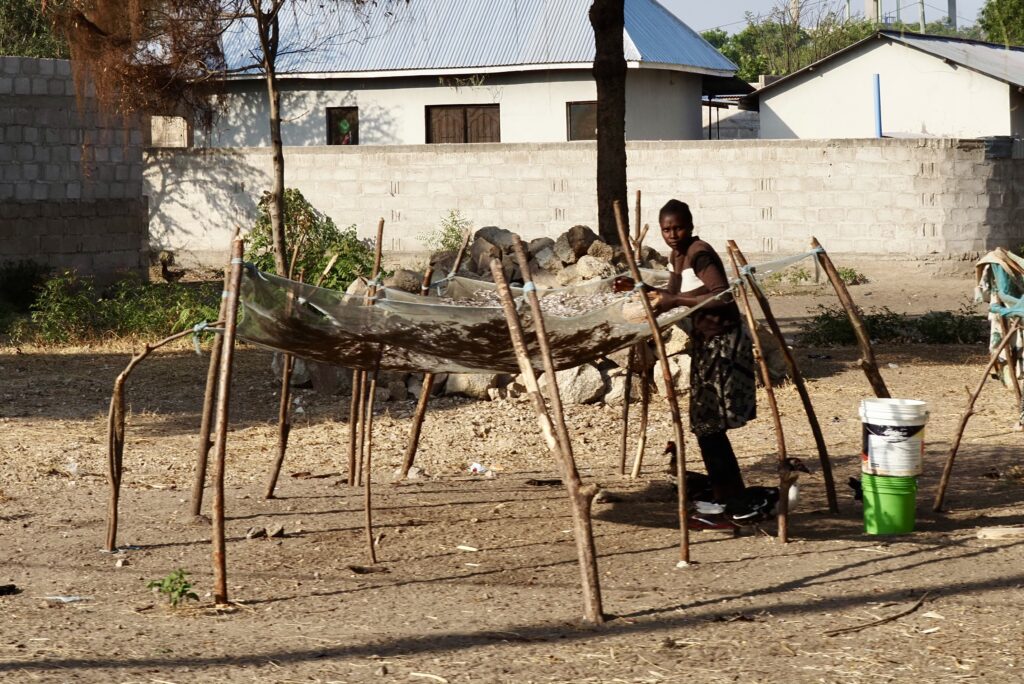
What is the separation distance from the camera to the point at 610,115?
40.7ft

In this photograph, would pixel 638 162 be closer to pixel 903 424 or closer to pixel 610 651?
pixel 903 424

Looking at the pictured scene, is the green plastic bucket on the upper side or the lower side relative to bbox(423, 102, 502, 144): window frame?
lower

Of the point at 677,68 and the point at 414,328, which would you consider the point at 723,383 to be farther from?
the point at 677,68

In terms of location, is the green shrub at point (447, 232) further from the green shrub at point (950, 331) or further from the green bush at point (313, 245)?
the green shrub at point (950, 331)

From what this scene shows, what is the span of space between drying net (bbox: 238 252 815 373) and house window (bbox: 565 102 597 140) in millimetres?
16241

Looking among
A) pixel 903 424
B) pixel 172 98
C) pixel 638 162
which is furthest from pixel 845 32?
pixel 903 424

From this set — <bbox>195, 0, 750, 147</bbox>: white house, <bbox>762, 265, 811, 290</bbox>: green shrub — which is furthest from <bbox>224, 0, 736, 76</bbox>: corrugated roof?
<bbox>762, 265, 811, 290</bbox>: green shrub

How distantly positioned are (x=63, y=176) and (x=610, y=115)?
6592 millimetres

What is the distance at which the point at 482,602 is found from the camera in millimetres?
5133

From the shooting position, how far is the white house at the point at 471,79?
22547 mm

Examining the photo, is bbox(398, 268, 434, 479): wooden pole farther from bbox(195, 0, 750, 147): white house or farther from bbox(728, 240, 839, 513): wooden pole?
bbox(195, 0, 750, 147): white house

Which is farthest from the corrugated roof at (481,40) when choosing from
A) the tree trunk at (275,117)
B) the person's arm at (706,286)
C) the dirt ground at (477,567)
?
the person's arm at (706,286)

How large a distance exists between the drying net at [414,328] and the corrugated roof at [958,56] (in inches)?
711

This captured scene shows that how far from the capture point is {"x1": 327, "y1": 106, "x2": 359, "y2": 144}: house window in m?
23.9
